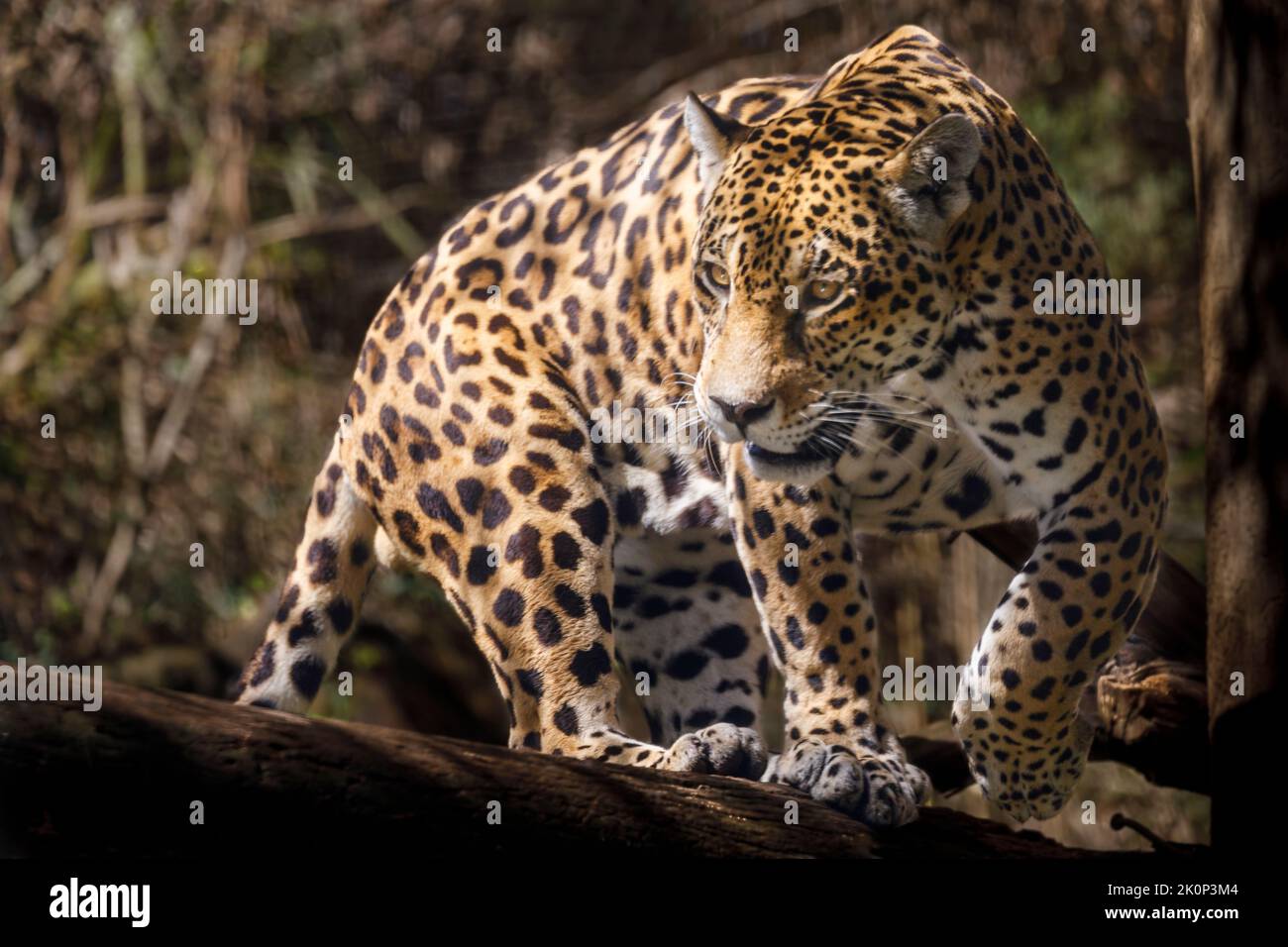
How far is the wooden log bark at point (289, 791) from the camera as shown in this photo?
12.6 ft

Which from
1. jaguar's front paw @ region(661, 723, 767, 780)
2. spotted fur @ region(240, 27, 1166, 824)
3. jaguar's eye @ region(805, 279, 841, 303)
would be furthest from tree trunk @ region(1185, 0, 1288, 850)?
jaguar's front paw @ region(661, 723, 767, 780)

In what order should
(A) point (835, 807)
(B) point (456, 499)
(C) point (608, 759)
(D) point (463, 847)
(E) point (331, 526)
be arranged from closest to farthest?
1. (D) point (463, 847)
2. (A) point (835, 807)
3. (C) point (608, 759)
4. (B) point (456, 499)
5. (E) point (331, 526)

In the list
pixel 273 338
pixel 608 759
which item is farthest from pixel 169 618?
pixel 608 759

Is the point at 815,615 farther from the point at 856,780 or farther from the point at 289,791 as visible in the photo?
the point at 289,791

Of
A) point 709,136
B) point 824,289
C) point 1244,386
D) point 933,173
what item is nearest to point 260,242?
point 709,136

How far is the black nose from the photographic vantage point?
5.22 meters

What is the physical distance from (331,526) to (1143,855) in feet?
9.37

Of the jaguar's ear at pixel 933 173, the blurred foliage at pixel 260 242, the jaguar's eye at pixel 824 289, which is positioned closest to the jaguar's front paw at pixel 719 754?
the jaguar's eye at pixel 824 289

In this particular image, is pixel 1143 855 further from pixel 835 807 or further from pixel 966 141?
pixel 966 141

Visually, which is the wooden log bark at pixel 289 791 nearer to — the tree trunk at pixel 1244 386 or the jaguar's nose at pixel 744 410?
the jaguar's nose at pixel 744 410

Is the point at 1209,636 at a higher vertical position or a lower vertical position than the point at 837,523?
lower

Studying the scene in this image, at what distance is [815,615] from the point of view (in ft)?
18.4

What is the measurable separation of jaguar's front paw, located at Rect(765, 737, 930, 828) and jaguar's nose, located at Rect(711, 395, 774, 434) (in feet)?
3.19

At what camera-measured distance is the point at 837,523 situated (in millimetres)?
5727
